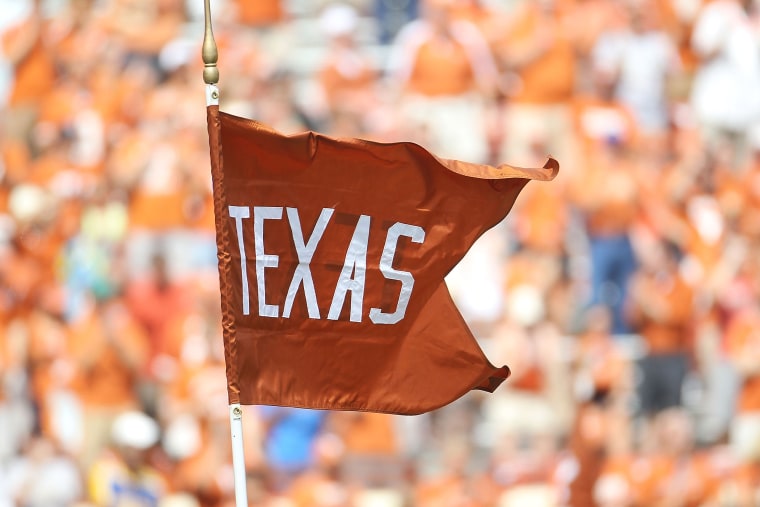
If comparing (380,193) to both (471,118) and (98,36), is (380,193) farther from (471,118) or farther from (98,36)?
(98,36)

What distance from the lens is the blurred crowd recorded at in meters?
10.7

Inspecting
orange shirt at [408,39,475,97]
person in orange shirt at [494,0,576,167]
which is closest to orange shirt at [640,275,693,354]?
person in orange shirt at [494,0,576,167]

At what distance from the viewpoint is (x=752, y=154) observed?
12156 mm

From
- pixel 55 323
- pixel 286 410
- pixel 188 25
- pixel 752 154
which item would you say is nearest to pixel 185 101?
pixel 188 25

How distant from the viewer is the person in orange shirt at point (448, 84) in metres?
11.7

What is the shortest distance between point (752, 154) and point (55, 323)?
4748mm

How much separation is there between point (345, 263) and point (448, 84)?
5745 mm

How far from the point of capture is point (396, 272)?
6.32 metres

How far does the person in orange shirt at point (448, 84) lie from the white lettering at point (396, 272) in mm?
5346

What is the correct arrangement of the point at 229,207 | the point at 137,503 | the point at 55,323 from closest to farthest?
the point at 229,207 < the point at 137,503 < the point at 55,323

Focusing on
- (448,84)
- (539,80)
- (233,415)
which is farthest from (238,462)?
(539,80)

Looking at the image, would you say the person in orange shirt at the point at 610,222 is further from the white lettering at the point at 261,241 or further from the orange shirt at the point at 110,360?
the white lettering at the point at 261,241

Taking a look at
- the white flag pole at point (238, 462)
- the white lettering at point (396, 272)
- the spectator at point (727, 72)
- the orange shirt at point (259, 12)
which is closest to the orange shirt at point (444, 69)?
the orange shirt at point (259, 12)

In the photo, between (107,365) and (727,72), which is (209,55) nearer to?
(107,365)
